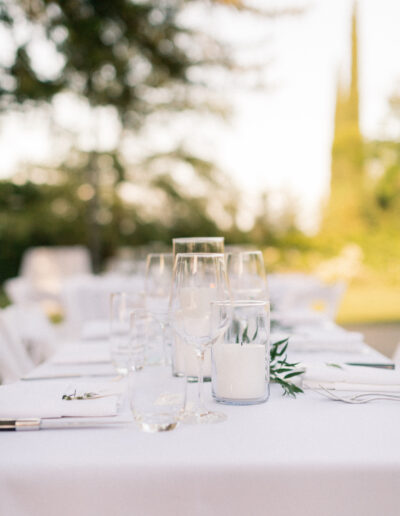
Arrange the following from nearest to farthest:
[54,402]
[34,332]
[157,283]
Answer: [54,402] → [157,283] → [34,332]

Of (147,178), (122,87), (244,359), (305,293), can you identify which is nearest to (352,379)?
(244,359)

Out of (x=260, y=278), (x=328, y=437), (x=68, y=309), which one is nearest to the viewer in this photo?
(x=328, y=437)

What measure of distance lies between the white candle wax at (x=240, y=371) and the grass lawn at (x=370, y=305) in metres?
7.60

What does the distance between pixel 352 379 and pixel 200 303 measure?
394 mm

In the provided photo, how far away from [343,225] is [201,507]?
1453 centimetres

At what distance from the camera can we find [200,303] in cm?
124

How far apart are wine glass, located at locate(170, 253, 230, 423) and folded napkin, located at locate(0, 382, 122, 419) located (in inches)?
6.3

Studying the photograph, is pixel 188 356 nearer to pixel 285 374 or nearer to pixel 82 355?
pixel 285 374

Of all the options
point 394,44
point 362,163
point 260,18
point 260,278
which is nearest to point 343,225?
point 362,163

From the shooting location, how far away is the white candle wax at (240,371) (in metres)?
1.29

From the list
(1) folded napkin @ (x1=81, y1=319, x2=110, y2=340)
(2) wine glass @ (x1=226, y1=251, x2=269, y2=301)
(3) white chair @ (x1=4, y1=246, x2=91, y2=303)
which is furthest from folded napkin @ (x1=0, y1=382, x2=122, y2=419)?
(3) white chair @ (x1=4, y1=246, x2=91, y2=303)

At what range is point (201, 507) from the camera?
940 mm

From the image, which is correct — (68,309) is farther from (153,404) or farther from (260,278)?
(153,404)

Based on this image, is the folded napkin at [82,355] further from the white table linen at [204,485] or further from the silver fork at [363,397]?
the white table linen at [204,485]
